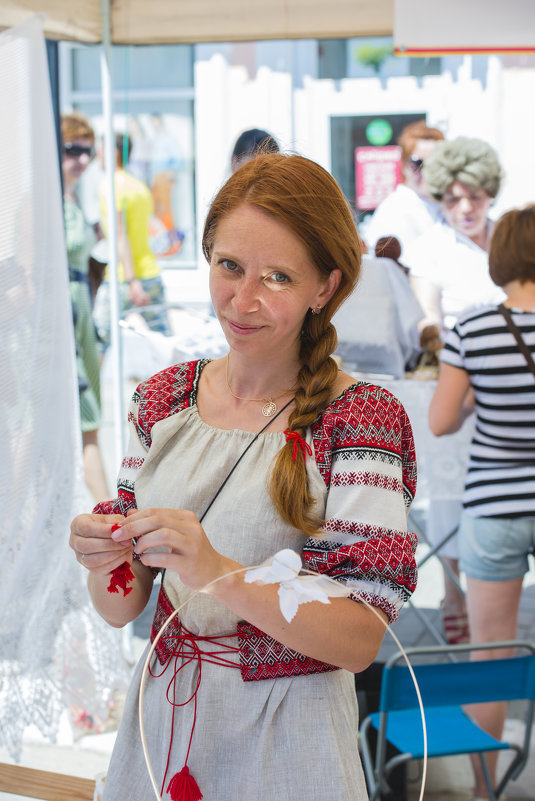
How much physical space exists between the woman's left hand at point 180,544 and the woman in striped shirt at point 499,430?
162cm

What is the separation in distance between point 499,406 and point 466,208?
112 cm

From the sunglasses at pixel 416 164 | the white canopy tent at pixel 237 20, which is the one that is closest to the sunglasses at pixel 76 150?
the white canopy tent at pixel 237 20

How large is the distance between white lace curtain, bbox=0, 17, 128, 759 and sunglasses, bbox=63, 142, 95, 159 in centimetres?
143

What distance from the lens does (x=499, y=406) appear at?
7.89ft

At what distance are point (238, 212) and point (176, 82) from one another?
2.29 meters

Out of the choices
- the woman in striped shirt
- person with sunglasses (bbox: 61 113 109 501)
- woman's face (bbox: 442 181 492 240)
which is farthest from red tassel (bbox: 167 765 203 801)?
woman's face (bbox: 442 181 492 240)

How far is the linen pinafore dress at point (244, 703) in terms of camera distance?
3.46 ft

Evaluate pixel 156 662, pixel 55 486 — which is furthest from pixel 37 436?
pixel 156 662

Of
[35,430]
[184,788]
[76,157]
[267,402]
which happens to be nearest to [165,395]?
[267,402]

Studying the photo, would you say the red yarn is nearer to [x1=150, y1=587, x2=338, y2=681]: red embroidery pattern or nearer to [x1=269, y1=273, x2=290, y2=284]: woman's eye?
[x1=150, y1=587, x2=338, y2=681]: red embroidery pattern

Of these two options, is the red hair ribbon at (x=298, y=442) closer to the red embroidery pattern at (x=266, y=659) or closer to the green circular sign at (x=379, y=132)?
the red embroidery pattern at (x=266, y=659)

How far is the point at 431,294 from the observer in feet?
10.7

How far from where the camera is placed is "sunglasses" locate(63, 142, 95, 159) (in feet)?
11.7

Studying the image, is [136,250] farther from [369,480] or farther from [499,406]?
[369,480]
